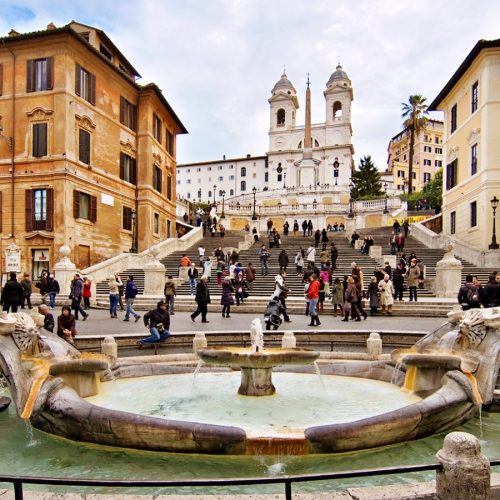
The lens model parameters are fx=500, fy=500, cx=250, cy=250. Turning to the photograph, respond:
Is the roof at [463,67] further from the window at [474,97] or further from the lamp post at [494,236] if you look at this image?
the lamp post at [494,236]

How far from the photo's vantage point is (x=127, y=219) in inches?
1340

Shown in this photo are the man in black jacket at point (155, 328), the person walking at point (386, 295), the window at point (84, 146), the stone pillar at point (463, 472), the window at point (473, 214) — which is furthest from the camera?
the window at point (473, 214)

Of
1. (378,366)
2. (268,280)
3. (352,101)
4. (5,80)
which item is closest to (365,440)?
(378,366)

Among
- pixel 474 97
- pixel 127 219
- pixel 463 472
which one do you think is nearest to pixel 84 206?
pixel 127 219

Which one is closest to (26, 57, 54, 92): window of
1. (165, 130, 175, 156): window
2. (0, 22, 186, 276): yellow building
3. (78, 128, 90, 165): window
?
(0, 22, 186, 276): yellow building

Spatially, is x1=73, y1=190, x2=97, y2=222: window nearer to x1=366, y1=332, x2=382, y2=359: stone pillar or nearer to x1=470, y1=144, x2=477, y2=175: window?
x1=366, y1=332, x2=382, y2=359: stone pillar

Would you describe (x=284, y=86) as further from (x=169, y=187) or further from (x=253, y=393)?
(x=253, y=393)

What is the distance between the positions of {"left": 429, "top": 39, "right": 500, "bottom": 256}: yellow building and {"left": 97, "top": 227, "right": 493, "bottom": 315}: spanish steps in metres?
2.88

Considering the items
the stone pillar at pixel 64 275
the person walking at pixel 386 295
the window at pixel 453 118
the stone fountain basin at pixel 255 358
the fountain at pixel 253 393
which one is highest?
the window at pixel 453 118

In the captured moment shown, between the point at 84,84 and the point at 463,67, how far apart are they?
22.9 metres

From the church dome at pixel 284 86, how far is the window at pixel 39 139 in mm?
78137

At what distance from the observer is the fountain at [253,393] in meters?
5.22

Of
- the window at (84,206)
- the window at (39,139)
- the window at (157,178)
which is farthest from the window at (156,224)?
the window at (39,139)

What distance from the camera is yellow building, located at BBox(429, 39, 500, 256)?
1112 inches
